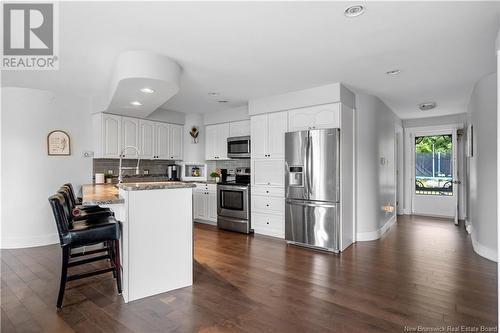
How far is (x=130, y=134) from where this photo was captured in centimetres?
541

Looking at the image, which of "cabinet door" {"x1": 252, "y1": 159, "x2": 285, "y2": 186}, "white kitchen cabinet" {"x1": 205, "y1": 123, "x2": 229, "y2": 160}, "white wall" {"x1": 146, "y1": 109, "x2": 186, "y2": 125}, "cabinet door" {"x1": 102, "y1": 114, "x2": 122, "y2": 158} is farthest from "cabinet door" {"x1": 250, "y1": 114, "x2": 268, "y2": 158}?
"cabinet door" {"x1": 102, "y1": 114, "x2": 122, "y2": 158}

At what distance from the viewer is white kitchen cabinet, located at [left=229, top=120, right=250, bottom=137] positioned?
5730 mm

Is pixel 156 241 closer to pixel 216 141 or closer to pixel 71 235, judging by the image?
pixel 71 235

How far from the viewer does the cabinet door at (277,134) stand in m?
4.71

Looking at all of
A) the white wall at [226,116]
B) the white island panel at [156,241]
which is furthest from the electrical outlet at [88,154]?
the white island panel at [156,241]

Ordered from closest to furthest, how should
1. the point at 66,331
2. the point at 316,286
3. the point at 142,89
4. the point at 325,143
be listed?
the point at 66,331, the point at 316,286, the point at 142,89, the point at 325,143

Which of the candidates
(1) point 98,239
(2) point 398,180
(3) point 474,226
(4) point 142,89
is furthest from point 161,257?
(2) point 398,180

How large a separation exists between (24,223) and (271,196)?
3.94 m

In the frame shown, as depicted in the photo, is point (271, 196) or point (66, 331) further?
point (271, 196)

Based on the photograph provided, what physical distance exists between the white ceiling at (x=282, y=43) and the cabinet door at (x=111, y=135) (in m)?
0.76

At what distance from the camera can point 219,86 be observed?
13.9 ft

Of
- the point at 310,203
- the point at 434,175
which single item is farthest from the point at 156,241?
the point at 434,175

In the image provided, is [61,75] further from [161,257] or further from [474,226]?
[474,226]

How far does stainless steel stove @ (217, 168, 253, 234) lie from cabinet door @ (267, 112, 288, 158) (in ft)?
2.79
